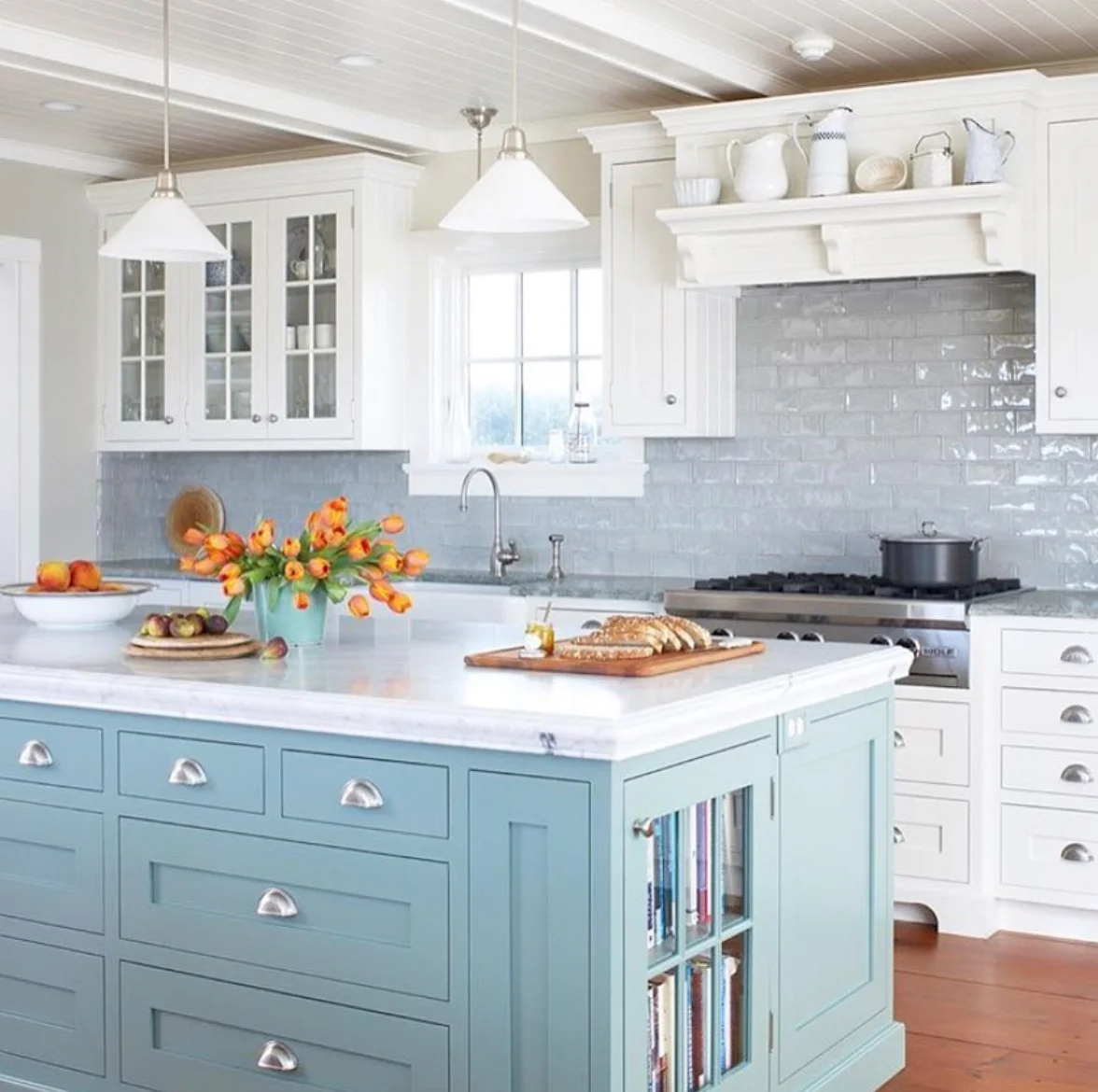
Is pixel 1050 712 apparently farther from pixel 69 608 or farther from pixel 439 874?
pixel 69 608

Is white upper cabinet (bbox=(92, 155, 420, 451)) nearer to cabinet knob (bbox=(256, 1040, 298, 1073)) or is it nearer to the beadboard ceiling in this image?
the beadboard ceiling

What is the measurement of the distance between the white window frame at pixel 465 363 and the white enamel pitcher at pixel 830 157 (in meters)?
1.17

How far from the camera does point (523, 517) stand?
21.7ft

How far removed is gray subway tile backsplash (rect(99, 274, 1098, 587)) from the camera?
18.5 ft

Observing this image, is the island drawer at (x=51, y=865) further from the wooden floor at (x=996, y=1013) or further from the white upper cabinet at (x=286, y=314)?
the white upper cabinet at (x=286, y=314)

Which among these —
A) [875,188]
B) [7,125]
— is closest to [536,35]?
[875,188]

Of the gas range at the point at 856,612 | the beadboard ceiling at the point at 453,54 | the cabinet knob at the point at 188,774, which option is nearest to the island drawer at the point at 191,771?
the cabinet knob at the point at 188,774

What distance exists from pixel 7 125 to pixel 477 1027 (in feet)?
15.1

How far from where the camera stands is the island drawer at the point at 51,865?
11.5ft

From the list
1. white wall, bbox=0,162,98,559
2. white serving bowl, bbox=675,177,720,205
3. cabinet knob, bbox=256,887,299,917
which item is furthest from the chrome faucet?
cabinet knob, bbox=256,887,299,917

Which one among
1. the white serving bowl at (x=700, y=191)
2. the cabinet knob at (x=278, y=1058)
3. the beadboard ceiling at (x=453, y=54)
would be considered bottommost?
the cabinet knob at (x=278, y=1058)

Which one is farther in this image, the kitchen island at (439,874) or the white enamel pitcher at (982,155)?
the white enamel pitcher at (982,155)

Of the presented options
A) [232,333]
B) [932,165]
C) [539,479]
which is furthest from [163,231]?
[232,333]

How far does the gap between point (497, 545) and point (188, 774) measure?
10.5ft
